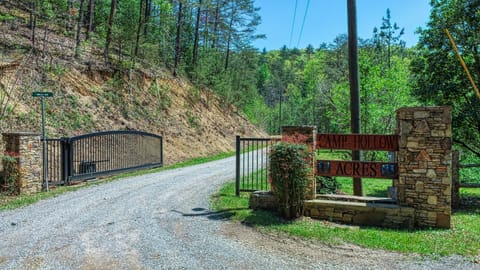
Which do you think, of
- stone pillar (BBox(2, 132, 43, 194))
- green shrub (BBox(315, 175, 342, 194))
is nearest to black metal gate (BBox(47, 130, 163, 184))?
stone pillar (BBox(2, 132, 43, 194))

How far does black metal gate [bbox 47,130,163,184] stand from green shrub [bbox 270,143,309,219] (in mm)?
6899

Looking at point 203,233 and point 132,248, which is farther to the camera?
point 203,233

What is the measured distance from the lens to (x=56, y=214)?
6.45 meters

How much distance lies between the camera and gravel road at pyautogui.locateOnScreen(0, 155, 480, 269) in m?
4.16

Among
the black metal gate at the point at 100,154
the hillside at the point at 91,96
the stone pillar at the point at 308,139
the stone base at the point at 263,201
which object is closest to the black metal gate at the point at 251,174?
the stone pillar at the point at 308,139

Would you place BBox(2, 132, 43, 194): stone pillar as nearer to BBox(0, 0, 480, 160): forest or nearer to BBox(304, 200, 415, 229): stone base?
BBox(0, 0, 480, 160): forest

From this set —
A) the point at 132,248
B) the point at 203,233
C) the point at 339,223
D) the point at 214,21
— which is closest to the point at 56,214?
the point at 132,248

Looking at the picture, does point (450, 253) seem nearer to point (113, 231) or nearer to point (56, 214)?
point (113, 231)

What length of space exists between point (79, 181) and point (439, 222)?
9716mm

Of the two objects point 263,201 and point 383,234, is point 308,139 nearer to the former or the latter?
point 263,201

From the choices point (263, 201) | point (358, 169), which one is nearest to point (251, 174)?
point (263, 201)

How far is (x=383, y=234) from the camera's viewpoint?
527cm

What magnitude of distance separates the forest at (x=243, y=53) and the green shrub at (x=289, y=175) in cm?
660

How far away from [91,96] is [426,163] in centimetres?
1421
